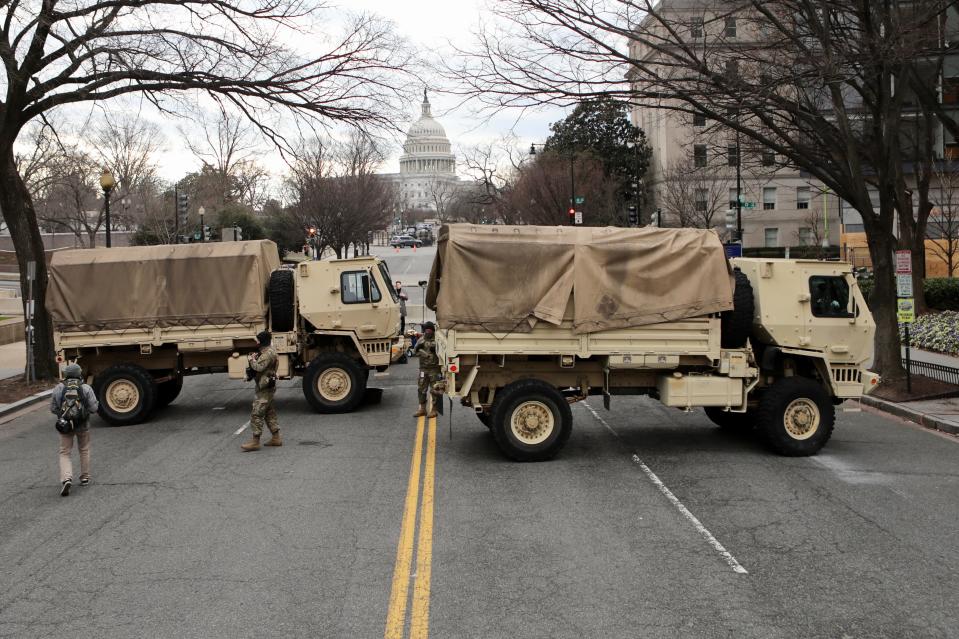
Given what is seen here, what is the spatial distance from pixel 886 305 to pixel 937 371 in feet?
7.95

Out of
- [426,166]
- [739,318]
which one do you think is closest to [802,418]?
[739,318]

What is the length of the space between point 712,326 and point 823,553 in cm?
433

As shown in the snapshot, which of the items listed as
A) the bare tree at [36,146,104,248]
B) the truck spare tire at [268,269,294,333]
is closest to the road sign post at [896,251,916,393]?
the truck spare tire at [268,269,294,333]

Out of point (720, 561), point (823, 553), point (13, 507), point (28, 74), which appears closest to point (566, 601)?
point (720, 561)

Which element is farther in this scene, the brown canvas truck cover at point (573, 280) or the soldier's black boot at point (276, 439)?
the soldier's black boot at point (276, 439)

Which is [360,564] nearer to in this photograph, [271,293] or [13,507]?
[13,507]

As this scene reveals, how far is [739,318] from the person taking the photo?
1161 cm

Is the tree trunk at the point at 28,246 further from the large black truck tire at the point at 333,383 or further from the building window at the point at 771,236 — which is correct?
the building window at the point at 771,236

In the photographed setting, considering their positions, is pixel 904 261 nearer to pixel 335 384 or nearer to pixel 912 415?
pixel 912 415

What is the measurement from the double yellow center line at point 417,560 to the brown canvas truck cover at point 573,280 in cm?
202

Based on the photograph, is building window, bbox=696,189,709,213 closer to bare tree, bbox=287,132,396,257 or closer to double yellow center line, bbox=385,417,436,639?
bare tree, bbox=287,132,396,257

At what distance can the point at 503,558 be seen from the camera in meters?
7.53

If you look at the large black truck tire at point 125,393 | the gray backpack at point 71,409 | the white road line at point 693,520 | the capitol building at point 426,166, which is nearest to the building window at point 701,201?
the large black truck tire at point 125,393

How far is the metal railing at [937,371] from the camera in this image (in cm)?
1742
